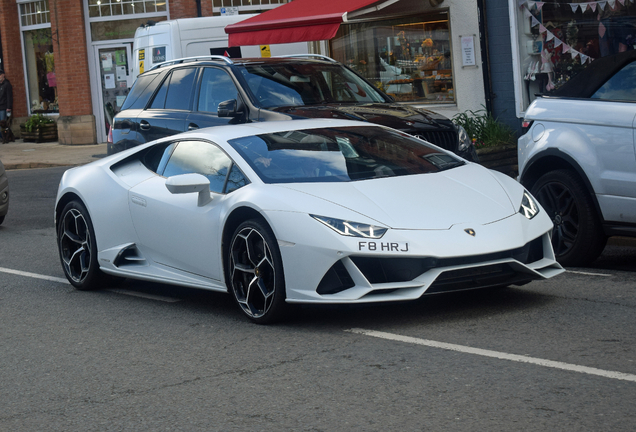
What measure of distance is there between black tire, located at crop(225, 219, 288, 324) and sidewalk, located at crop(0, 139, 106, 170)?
14663mm

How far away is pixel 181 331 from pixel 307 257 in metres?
1.07

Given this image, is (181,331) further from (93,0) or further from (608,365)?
(93,0)

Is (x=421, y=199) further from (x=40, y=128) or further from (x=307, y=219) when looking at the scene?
(x=40, y=128)

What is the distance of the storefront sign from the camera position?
48.8 feet

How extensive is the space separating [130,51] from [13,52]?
495cm

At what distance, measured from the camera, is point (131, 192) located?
7254mm

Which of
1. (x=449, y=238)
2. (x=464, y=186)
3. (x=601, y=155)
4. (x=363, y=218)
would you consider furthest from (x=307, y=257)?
(x=601, y=155)

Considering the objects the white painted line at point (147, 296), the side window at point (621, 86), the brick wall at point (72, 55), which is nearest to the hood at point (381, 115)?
the side window at point (621, 86)

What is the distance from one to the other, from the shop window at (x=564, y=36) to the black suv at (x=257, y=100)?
128 inches

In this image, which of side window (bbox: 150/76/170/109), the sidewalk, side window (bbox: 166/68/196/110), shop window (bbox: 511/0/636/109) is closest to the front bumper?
side window (bbox: 166/68/196/110)

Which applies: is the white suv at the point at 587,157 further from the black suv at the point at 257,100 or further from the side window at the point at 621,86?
the black suv at the point at 257,100

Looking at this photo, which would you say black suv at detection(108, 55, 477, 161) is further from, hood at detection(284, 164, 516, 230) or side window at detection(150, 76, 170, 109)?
hood at detection(284, 164, 516, 230)

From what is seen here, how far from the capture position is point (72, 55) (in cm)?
2458

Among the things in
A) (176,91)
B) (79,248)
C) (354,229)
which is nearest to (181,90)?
(176,91)
